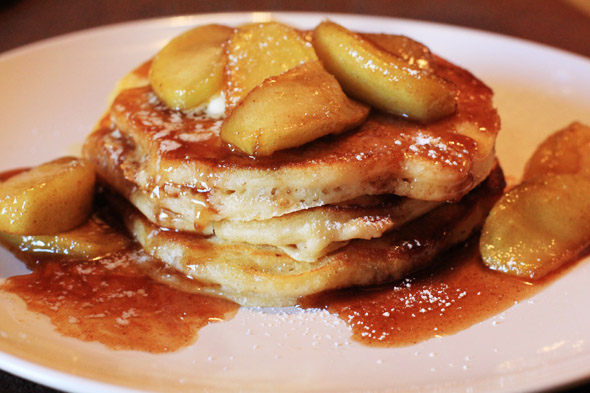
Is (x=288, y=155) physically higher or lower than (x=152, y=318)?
higher

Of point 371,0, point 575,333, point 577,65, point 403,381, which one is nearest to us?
point 403,381

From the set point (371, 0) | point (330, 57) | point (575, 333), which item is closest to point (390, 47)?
point (330, 57)

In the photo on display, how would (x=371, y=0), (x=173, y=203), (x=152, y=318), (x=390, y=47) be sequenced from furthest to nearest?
(x=371, y=0)
(x=390, y=47)
(x=173, y=203)
(x=152, y=318)

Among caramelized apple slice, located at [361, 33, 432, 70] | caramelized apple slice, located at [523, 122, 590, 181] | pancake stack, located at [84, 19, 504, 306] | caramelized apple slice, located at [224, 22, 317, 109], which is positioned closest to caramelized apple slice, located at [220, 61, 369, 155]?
pancake stack, located at [84, 19, 504, 306]

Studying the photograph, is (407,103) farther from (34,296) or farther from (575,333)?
(34,296)

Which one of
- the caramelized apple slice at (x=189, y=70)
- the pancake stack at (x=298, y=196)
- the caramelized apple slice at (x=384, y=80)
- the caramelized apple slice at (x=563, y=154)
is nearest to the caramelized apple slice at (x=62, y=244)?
the pancake stack at (x=298, y=196)

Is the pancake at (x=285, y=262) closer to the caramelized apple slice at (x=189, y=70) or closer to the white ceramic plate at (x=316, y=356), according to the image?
the white ceramic plate at (x=316, y=356)

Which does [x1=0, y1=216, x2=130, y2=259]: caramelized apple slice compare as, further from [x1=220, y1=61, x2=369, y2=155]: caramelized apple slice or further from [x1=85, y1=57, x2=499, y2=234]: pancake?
[x1=220, y1=61, x2=369, y2=155]: caramelized apple slice
